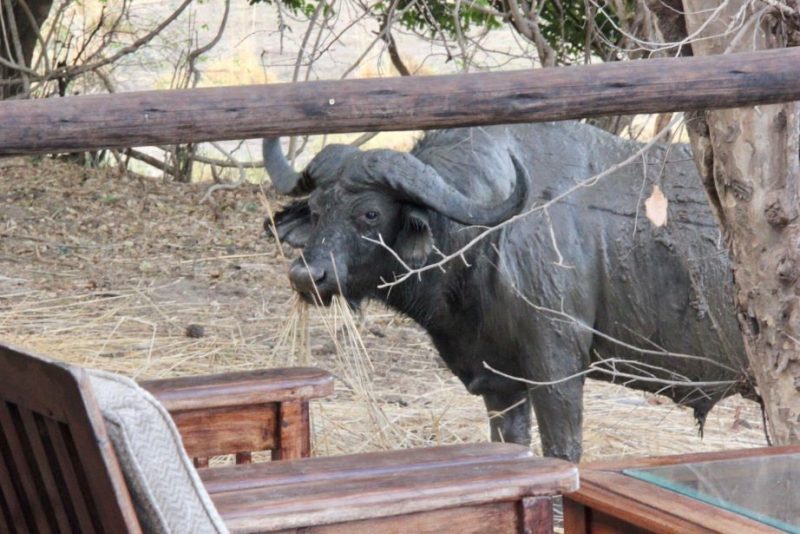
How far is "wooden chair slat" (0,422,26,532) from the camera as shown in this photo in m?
1.75

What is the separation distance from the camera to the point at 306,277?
4.76 meters

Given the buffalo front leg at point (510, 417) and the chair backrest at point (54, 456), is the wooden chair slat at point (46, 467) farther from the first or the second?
the buffalo front leg at point (510, 417)

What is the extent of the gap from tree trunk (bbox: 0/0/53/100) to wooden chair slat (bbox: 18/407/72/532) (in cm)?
938

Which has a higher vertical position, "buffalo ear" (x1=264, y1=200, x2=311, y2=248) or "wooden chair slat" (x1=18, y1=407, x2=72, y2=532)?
"buffalo ear" (x1=264, y1=200, x2=311, y2=248)

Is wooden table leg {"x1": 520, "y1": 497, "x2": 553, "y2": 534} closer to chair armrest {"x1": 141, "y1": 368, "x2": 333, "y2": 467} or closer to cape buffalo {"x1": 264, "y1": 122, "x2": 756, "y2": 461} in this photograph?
chair armrest {"x1": 141, "y1": 368, "x2": 333, "y2": 467}

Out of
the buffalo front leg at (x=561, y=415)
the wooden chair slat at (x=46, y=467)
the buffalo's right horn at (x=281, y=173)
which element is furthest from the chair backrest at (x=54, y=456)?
the buffalo's right horn at (x=281, y=173)

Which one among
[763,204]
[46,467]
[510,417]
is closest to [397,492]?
[46,467]

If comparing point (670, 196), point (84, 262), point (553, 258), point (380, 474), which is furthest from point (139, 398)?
point (84, 262)

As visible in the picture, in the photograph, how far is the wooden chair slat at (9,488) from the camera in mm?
1747

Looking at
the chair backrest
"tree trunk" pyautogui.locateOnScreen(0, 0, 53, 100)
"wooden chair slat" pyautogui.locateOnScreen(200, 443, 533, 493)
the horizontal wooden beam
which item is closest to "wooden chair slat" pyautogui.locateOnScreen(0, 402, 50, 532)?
the chair backrest

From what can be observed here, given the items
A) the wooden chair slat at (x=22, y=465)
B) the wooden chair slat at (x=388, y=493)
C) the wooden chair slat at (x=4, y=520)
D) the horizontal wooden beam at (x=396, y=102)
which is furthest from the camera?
the horizontal wooden beam at (x=396, y=102)

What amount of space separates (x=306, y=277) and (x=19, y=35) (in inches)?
288

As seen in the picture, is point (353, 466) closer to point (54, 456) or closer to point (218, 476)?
point (218, 476)

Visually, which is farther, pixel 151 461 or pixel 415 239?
pixel 415 239
